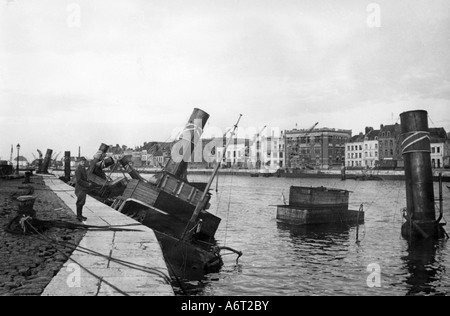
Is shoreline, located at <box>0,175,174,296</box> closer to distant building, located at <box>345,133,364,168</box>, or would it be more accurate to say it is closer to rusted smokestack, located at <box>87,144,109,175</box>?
rusted smokestack, located at <box>87,144,109,175</box>

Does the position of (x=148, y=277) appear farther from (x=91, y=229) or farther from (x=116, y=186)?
(x=116, y=186)

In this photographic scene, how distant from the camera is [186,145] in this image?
19125mm

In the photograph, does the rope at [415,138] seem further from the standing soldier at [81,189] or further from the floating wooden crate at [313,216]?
the standing soldier at [81,189]

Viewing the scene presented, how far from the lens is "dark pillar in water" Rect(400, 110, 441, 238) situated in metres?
17.7

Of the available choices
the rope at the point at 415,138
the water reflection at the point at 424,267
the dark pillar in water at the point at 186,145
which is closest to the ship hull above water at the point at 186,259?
the dark pillar in water at the point at 186,145

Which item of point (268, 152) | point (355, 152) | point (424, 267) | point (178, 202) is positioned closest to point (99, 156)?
point (178, 202)

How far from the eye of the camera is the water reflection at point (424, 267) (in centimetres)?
1355

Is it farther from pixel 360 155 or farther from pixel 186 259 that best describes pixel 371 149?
pixel 186 259

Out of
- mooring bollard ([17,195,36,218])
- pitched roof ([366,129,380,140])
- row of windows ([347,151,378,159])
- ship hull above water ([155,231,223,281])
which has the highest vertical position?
pitched roof ([366,129,380,140])

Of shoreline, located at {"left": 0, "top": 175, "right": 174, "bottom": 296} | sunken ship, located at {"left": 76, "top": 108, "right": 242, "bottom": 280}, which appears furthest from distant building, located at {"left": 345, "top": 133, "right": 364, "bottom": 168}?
shoreline, located at {"left": 0, "top": 175, "right": 174, "bottom": 296}

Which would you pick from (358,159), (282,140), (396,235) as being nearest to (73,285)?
(396,235)

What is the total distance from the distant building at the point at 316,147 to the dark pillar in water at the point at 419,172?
437 ft

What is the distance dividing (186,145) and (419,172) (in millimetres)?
10610

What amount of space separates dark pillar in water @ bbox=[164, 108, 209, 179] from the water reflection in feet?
35.0
